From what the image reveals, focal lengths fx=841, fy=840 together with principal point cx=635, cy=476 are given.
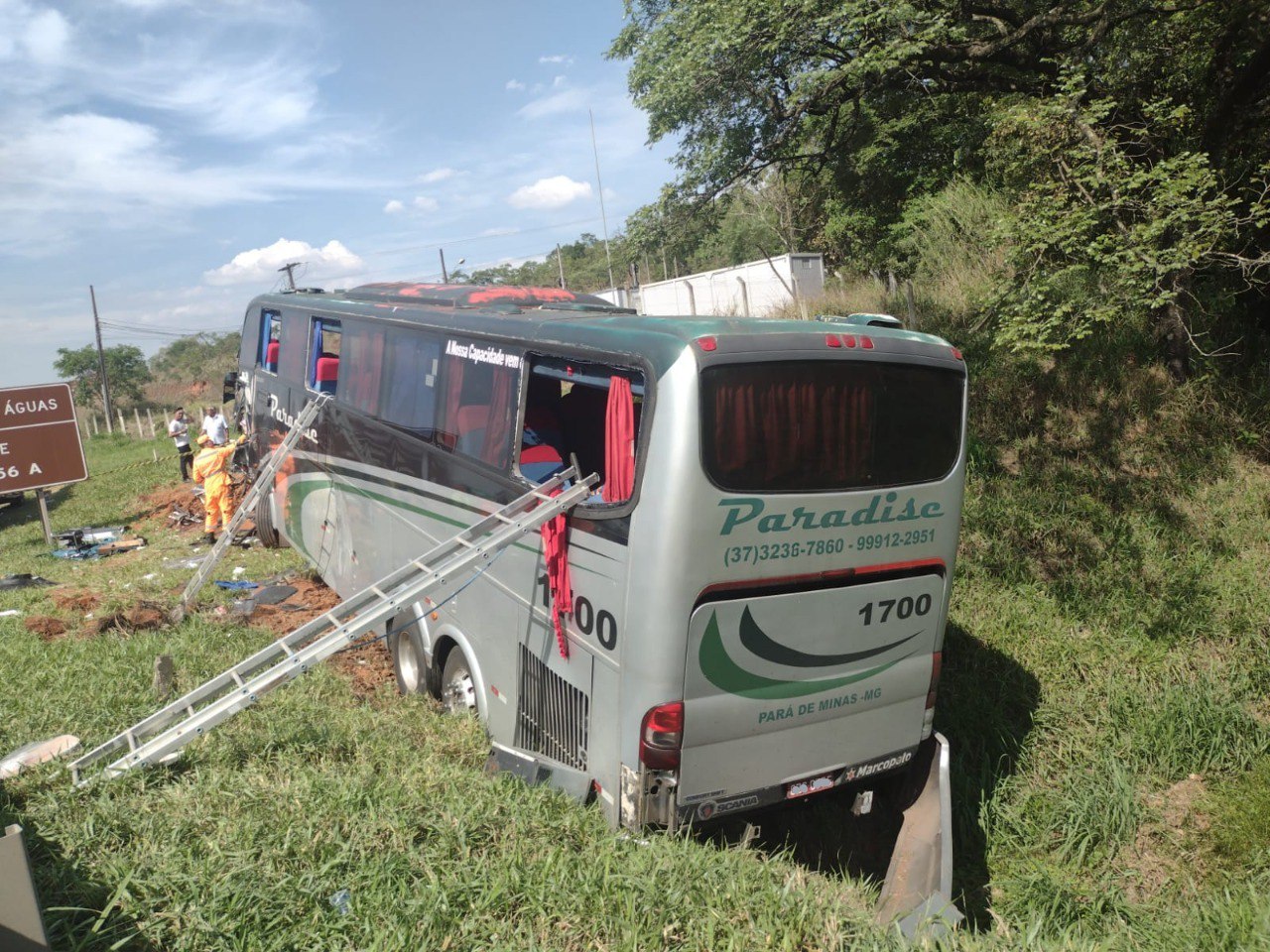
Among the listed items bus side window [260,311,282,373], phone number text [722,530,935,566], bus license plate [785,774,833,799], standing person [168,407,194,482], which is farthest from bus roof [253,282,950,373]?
standing person [168,407,194,482]

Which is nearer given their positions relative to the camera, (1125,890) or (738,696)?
(738,696)

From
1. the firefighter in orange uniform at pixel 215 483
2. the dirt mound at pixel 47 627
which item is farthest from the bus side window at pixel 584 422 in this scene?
the firefighter in orange uniform at pixel 215 483

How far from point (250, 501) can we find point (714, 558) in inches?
272

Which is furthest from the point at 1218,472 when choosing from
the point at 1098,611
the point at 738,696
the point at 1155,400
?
the point at 738,696

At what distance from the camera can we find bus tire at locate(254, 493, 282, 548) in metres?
11.3

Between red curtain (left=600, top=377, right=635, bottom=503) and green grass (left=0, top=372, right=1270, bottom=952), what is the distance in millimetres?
1611

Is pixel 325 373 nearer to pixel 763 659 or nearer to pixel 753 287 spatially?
pixel 763 659

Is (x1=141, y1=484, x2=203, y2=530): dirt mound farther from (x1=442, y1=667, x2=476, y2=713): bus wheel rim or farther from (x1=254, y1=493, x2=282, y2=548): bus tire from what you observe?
(x1=442, y1=667, x2=476, y2=713): bus wheel rim

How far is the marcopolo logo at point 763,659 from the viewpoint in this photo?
159 inches

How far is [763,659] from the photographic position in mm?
4207

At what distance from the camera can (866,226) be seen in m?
24.1

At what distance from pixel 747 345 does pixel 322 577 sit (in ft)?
22.5

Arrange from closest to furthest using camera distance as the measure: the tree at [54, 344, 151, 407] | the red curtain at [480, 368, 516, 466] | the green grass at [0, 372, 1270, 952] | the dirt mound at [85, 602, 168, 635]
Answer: the green grass at [0, 372, 1270, 952], the red curtain at [480, 368, 516, 466], the dirt mound at [85, 602, 168, 635], the tree at [54, 344, 151, 407]

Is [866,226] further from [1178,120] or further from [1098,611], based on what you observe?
[1098,611]
